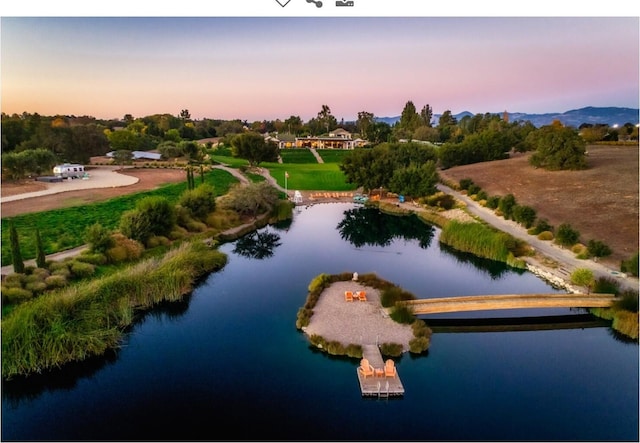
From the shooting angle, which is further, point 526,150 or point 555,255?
point 526,150

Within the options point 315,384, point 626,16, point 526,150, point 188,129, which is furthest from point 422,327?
point 188,129

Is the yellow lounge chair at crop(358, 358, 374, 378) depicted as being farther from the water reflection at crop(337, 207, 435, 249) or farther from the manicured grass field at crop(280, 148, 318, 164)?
the manicured grass field at crop(280, 148, 318, 164)

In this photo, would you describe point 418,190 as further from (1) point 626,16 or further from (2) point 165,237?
(1) point 626,16

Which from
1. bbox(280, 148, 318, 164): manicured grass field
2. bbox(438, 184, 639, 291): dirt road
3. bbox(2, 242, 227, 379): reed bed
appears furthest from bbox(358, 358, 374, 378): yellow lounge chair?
bbox(280, 148, 318, 164): manicured grass field

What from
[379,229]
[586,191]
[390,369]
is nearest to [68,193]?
[379,229]

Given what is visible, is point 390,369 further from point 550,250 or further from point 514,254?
point 550,250
